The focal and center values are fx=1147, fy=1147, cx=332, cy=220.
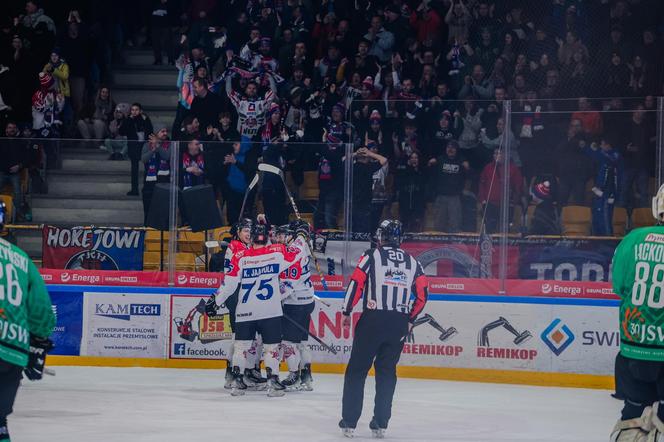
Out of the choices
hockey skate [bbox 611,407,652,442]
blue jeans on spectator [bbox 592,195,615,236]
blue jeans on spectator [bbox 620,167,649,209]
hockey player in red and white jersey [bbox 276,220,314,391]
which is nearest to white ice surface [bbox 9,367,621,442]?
hockey player in red and white jersey [bbox 276,220,314,391]

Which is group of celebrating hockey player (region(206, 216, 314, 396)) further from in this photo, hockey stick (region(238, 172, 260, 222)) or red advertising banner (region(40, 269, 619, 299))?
red advertising banner (region(40, 269, 619, 299))

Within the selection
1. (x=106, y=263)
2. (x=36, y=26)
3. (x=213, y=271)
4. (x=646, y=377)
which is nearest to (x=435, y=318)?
(x=213, y=271)

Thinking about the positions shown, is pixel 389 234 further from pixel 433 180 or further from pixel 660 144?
pixel 660 144

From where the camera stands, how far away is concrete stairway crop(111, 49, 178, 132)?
60.7 ft

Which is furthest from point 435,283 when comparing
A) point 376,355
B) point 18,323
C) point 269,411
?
point 18,323

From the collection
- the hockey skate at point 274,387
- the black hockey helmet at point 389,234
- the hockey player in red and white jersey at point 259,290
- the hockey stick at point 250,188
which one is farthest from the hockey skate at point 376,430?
the hockey stick at point 250,188

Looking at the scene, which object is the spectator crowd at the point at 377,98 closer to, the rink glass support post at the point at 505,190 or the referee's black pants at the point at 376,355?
the rink glass support post at the point at 505,190

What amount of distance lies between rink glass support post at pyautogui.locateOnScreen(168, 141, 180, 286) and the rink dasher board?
30cm

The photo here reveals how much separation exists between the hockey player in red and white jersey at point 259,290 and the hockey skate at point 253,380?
1.87 feet

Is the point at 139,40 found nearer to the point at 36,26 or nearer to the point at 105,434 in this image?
the point at 36,26

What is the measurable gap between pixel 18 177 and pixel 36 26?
213 inches

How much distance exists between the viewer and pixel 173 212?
528 inches

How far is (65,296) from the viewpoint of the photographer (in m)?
13.4

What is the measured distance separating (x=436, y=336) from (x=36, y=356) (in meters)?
7.54
